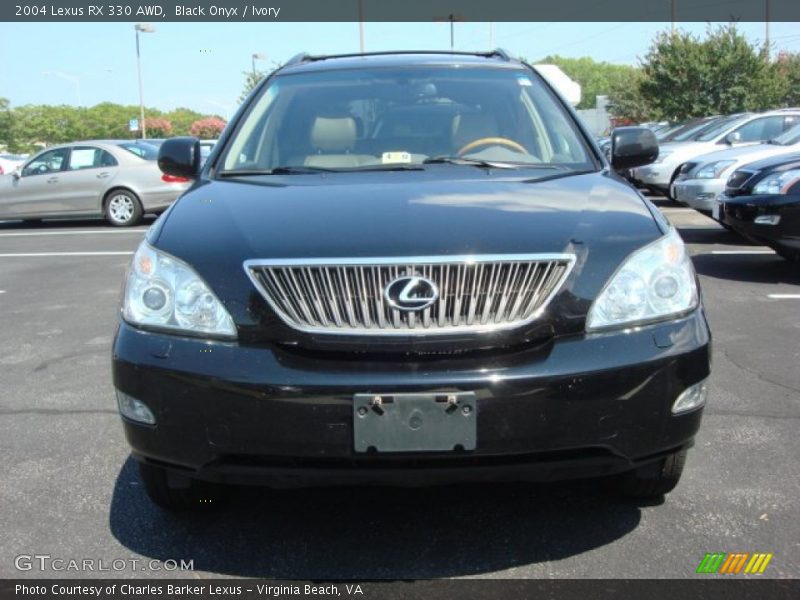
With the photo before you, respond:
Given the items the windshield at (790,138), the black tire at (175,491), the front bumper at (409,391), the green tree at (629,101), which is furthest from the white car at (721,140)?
the green tree at (629,101)

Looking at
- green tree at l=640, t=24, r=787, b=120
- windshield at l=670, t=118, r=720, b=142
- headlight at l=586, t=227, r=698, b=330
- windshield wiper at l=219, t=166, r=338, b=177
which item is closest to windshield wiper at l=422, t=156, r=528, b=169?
windshield wiper at l=219, t=166, r=338, b=177

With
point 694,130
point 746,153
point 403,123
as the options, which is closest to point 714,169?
point 746,153

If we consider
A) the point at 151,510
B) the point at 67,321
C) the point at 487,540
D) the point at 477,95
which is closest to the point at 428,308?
the point at 487,540

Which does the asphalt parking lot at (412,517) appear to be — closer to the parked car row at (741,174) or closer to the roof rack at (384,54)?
the roof rack at (384,54)

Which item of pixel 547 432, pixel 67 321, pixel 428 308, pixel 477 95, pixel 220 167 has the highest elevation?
pixel 477 95

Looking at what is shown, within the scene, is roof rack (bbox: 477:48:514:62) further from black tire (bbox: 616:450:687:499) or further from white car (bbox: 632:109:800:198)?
white car (bbox: 632:109:800:198)

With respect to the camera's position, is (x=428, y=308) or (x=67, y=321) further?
(x=67, y=321)

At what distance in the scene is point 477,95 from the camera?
378cm

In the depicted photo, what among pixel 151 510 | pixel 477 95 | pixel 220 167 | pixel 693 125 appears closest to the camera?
pixel 151 510

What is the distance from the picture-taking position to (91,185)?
43.3 ft

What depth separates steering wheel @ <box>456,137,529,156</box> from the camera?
11.5 feet

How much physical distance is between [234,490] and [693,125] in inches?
562

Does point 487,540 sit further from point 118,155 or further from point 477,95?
point 118,155

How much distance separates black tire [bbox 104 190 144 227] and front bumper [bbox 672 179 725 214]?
831 centimetres
